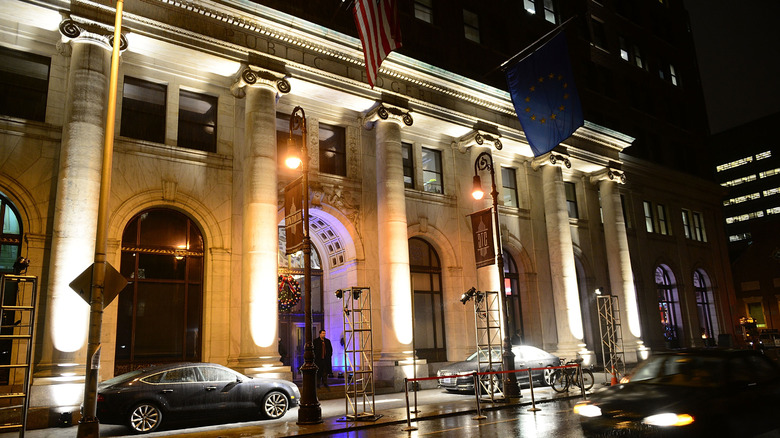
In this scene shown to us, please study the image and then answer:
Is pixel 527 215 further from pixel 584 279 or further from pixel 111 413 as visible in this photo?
pixel 111 413

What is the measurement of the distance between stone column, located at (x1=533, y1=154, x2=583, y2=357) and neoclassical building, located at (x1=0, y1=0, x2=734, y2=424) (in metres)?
0.10

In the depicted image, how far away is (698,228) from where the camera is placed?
42219 mm

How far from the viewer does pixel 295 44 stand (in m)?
20.6

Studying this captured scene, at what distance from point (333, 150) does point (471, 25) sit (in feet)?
37.1

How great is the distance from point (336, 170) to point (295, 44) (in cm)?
525

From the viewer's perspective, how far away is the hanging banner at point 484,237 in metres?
20.5

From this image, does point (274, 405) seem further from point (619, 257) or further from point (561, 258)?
point (619, 257)

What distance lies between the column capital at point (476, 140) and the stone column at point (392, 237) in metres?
3.99

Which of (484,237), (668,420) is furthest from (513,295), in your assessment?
(668,420)

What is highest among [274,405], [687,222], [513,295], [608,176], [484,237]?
[608,176]

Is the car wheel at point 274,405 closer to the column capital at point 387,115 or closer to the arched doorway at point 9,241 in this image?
the arched doorway at point 9,241

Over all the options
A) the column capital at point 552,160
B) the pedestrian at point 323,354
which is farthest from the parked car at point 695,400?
the column capital at point 552,160

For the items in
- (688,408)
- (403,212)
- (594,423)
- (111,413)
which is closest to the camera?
(688,408)

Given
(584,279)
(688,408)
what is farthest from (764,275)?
(688,408)
